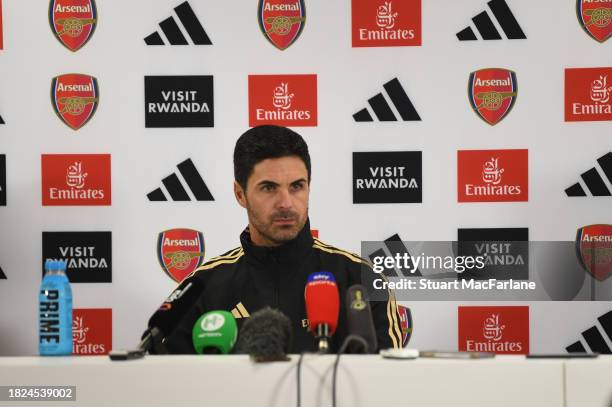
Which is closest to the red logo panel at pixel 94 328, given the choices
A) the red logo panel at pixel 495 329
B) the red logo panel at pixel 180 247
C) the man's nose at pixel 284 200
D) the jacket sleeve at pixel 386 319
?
the red logo panel at pixel 180 247

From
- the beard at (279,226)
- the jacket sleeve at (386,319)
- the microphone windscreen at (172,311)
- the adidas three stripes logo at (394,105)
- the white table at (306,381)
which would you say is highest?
the adidas three stripes logo at (394,105)

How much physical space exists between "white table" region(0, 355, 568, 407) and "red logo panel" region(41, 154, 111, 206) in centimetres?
176

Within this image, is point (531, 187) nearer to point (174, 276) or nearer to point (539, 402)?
point (174, 276)

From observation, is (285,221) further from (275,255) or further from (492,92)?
(492,92)

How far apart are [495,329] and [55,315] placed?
1.82 meters

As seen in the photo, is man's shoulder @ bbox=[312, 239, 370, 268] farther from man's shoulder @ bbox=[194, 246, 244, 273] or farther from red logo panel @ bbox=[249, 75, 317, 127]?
red logo panel @ bbox=[249, 75, 317, 127]

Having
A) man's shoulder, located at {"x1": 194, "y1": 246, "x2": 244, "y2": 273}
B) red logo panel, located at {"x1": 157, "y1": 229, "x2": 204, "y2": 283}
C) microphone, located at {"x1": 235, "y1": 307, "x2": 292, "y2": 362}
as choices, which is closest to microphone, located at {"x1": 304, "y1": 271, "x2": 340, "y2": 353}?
microphone, located at {"x1": 235, "y1": 307, "x2": 292, "y2": 362}

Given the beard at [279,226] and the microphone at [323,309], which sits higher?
the beard at [279,226]

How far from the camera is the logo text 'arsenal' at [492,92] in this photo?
2709mm

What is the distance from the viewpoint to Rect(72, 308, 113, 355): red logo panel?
278cm

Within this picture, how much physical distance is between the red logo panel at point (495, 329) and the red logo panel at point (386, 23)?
40.3 inches

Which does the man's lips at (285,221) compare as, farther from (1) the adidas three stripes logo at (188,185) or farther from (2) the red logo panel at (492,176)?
(2) the red logo panel at (492,176)

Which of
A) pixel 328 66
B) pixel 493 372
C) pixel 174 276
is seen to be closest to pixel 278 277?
pixel 174 276

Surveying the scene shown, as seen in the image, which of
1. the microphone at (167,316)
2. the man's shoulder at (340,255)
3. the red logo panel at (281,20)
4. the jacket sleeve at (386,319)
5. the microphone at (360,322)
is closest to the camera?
the microphone at (360,322)
